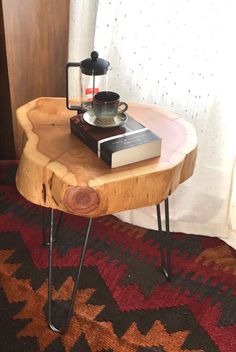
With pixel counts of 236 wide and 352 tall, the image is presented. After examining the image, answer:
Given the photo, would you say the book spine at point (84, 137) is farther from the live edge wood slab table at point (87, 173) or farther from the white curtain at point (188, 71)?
the white curtain at point (188, 71)

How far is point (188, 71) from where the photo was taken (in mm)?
1398

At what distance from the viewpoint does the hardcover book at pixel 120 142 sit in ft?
3.42

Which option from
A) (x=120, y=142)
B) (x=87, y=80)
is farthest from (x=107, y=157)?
(x=87, y=80)

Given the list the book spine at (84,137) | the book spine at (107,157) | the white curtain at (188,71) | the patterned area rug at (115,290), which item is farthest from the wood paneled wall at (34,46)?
the book spine at (107,157)

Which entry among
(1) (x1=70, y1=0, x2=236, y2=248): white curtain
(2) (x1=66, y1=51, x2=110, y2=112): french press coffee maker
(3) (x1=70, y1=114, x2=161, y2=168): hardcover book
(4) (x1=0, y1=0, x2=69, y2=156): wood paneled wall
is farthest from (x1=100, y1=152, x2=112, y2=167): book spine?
(4) (x1=0, y1=0, x2=69, y2=156): wood paneled wall

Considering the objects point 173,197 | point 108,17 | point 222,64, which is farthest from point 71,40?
point 173,197

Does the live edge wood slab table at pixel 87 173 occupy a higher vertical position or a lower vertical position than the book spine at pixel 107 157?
lower

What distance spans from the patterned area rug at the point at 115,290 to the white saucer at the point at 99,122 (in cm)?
55

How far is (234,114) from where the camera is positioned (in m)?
1.41

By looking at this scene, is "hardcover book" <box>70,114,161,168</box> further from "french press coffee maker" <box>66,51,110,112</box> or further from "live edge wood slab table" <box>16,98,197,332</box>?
"french press coffee maker" <box>66,51,110,112</box>

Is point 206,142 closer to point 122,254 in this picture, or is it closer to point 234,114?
point 234,114

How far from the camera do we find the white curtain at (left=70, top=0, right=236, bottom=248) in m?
1.33

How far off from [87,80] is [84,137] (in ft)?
1.25

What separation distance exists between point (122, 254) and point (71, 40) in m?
0.78
